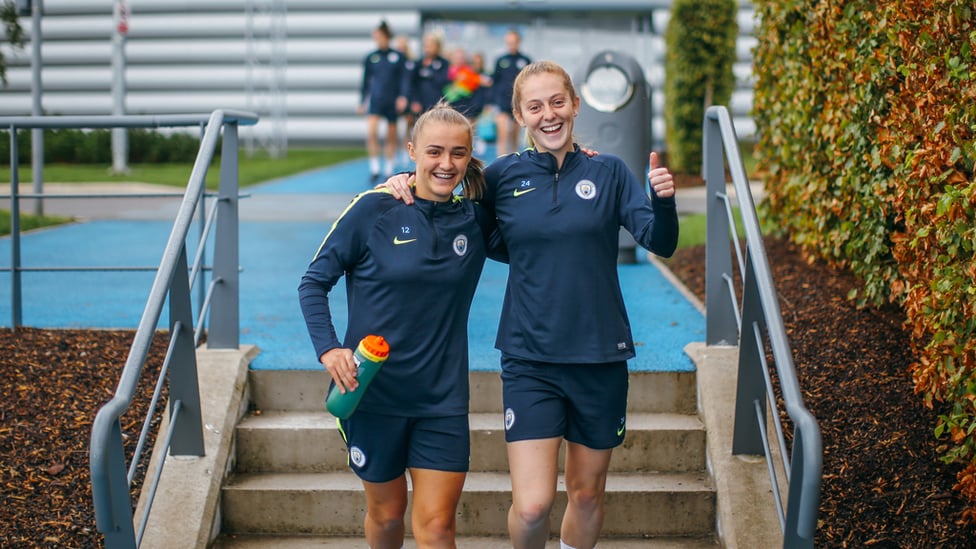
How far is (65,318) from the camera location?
22.9ft

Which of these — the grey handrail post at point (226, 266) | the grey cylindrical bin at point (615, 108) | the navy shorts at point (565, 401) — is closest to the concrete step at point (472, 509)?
the grey handrail post at point (226, 266)

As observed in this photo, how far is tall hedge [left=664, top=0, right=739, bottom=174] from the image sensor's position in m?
16.1

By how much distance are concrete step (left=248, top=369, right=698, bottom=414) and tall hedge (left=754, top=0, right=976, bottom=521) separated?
107 centimetres

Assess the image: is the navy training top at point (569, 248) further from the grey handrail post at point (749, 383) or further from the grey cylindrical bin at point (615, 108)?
the grey cylindrical bin at point (615, 108)

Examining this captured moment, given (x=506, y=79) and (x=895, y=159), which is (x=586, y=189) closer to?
(x=895, y=159)

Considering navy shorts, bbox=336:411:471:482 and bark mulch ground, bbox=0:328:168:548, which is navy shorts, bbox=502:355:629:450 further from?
bark mulch ground, bbox=0:328:168:548

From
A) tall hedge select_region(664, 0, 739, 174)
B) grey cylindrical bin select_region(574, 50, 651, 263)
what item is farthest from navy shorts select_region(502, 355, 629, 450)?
tall hedge select_region(664, 0, 739, 174)

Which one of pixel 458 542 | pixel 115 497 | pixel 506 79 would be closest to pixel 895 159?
pixel 458 542

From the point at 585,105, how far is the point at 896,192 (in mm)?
3678

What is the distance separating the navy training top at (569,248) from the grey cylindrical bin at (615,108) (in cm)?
462

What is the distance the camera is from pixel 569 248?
12.5 ft

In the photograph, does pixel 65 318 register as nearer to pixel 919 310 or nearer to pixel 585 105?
pixel 585 105

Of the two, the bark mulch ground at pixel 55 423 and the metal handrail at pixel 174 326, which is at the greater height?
the metal handrail at pixel 174 326

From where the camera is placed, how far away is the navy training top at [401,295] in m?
3.68
